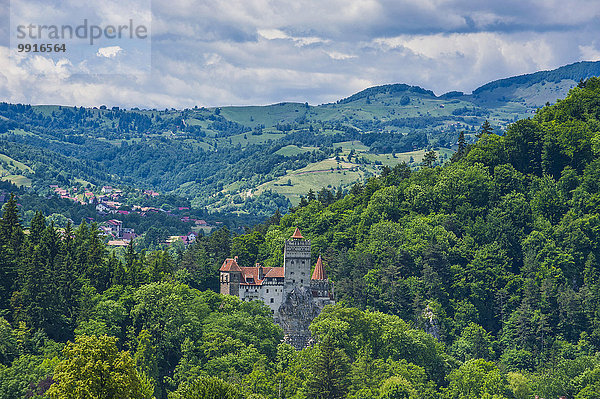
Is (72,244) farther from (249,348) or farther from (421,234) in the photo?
(421,234)

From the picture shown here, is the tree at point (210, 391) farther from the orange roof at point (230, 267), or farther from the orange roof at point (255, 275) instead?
the orange roof at point (230, 267)

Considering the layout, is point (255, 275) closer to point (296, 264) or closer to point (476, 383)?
point (296, 264)

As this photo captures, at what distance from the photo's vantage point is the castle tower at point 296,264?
111562 mm

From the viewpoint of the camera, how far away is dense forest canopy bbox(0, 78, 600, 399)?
88.2m

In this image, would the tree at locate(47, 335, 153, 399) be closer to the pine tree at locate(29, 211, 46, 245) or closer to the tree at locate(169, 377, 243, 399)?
the tree at locate(169, 377, 243, 399)

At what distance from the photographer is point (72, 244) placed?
106125 millimetres

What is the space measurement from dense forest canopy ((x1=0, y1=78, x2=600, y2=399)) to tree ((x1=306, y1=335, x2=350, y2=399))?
0.15 meters

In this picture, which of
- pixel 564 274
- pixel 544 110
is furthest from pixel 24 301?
pixel 544 110

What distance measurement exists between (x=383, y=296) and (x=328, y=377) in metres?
32.4

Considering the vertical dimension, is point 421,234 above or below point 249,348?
above

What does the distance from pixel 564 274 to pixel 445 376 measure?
90.1 feet

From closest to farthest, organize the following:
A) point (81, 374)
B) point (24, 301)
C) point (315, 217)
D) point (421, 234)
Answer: point (81, 374) < point (24, 301) < point (421, 234) < point (315, 217)

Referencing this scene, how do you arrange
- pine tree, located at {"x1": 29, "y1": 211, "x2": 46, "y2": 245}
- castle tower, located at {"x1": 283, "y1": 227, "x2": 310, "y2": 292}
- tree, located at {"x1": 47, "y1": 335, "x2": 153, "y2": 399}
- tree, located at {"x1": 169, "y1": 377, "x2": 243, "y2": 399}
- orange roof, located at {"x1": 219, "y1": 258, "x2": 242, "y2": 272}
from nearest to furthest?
tree, located at {"x1": 47, "y1": 335, "x2": 153, "y2": 399}, tree, located at {"x1": 169, "y1": 377, "x2": 243, "y2": 399}, pine tree, located at {"x1": 29, "y1": 211, "x2": 46, "y2": 245}, orange roof, located at {"x1": 219, "y1": 258, "x2": 242, "y2": 272}, castle tower, located at {"x1": 283, "y1": 227, "x2": 310, "y2": 292}

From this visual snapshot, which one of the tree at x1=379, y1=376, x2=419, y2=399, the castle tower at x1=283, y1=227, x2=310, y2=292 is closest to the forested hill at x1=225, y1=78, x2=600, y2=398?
the castle tower at x1=283, y1=227, x2=310, y2=292
